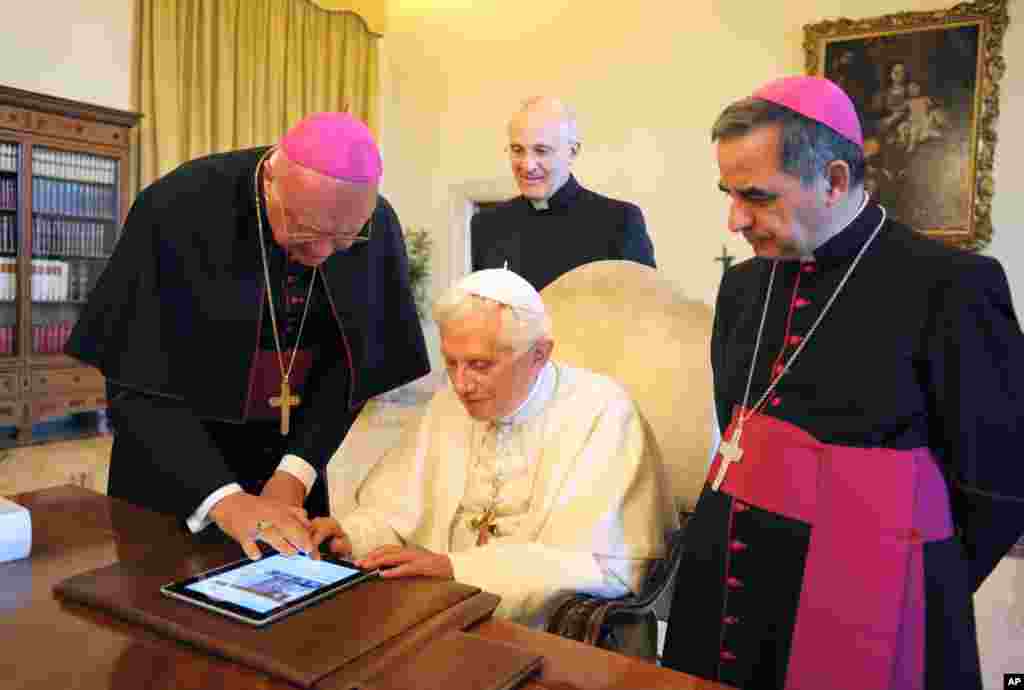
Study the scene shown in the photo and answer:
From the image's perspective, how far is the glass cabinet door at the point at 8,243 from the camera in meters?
6.71

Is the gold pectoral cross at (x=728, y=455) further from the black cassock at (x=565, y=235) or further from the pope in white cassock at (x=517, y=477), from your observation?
the black cassock at (x=565, y=235)

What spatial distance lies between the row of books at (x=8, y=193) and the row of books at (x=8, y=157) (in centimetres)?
9

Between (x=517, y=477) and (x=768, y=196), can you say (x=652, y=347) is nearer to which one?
(x=517, y=477)

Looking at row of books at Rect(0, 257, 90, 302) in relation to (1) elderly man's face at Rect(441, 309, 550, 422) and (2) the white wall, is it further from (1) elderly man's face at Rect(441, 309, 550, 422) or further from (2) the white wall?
(1) elderly man's face at Rect(441, 309, 550, 422)

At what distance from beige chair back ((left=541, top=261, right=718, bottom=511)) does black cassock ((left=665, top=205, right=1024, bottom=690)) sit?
754 mm

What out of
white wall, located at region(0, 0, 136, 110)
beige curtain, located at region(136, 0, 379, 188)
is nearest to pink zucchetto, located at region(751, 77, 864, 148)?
beige curtain, located at region(136, 0, 379, 188)

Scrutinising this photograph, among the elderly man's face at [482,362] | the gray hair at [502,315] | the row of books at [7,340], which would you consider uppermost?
the gray hair at [502,315]

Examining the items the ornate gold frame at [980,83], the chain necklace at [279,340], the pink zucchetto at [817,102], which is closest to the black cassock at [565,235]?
the chain necklace at [279,340]

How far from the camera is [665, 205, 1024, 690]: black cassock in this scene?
4.90 ft

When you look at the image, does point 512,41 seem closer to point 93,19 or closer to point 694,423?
point 93,19

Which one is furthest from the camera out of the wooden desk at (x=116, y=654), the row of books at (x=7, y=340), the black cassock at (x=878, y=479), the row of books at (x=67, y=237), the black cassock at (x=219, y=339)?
the row of books at (x=67, y=237)

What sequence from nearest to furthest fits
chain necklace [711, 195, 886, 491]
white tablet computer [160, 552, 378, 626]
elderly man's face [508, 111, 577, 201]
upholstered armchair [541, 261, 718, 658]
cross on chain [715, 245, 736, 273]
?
white tablet computer [160, 552, 378, 626] < chain necklace [711, 195, 886, 491] < upholstered armchair [541, 261, 718, 658] < elderly man's face [508, 111, 577, 201] < cross on chain [715, 245, 736, 273]

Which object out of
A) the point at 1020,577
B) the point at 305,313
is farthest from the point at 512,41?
the point at 305,313

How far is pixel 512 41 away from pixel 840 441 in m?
8.37
